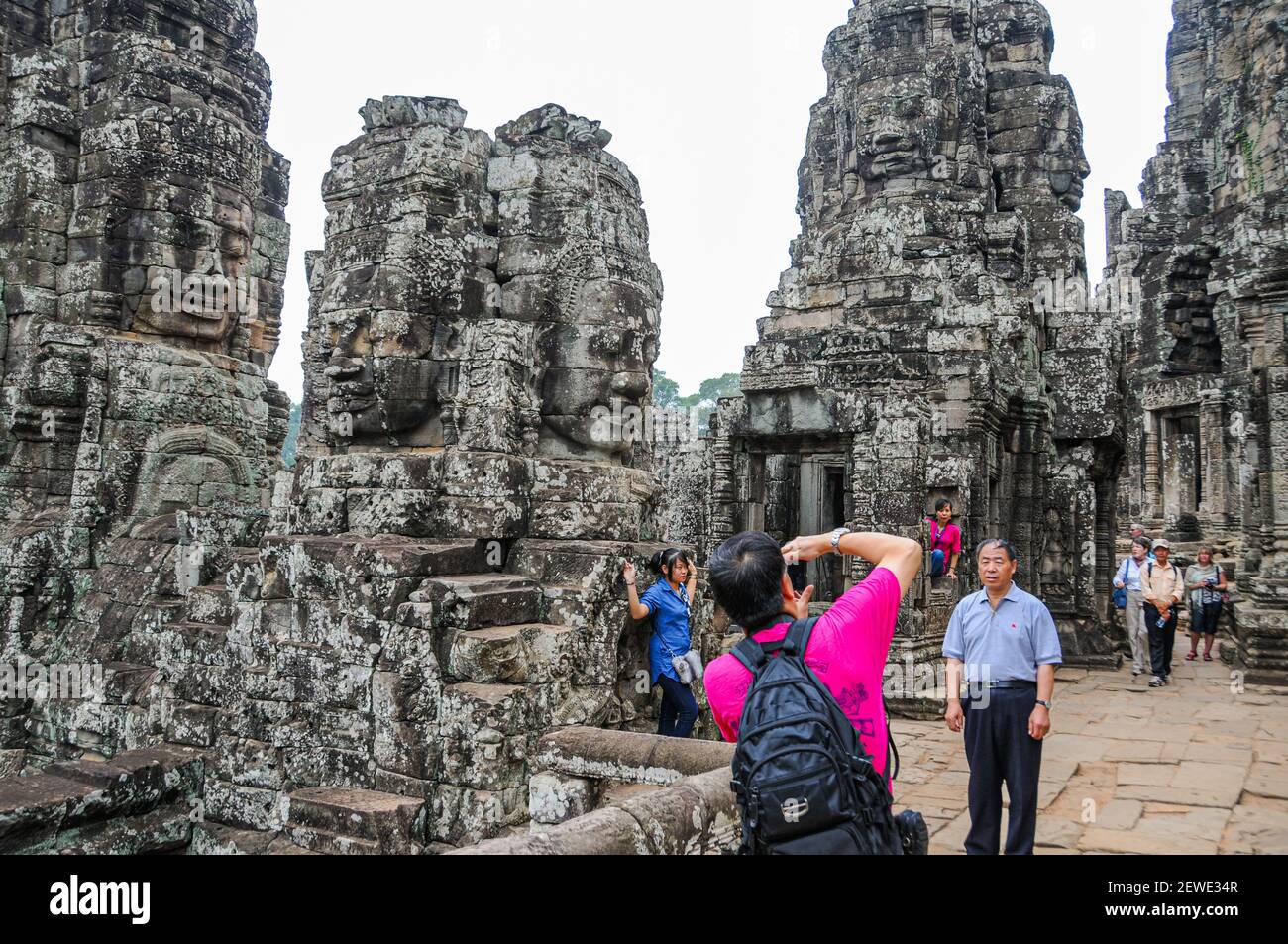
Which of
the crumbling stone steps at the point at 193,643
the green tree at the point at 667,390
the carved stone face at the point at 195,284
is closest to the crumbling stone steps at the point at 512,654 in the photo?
the crumbling stone steps at the point at 193,643

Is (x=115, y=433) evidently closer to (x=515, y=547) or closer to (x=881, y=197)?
(x=515, y=547)

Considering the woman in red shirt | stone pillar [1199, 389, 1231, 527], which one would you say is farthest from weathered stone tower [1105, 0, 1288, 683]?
the woman in red shirt

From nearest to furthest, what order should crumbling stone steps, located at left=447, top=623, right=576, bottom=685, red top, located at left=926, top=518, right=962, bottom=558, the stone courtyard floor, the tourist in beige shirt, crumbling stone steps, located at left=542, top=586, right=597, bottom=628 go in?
crumbling stone steps, located at left=447, top=623, right=576, bottom=685, crumbling stone steps, located at left=542, top=586, right=597, bottom=628, the stone courtyard floor, red top, located at left=926, top=518, right=962, bottom=558, the tourist in beige shirt

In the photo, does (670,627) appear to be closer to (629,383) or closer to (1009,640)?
(629,383)

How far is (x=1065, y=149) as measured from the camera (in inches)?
627

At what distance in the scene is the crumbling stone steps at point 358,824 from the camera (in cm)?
457

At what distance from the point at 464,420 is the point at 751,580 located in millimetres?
3433

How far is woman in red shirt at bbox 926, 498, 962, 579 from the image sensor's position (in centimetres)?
958

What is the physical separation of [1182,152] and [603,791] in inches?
919

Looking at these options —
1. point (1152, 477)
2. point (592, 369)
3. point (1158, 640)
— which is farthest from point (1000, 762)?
point (1152, 477)

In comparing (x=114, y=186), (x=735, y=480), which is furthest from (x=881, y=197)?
(x=114, y=186)

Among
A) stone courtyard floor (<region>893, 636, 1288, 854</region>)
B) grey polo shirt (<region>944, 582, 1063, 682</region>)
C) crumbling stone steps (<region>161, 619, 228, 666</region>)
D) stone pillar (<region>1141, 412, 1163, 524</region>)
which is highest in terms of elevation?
stone pillar (<region>1141, 412, 1163, 524</region>)

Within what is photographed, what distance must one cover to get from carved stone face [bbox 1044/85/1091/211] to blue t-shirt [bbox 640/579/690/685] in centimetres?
1351

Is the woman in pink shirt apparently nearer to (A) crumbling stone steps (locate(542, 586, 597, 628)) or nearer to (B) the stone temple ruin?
(B) the stone temple ruin
